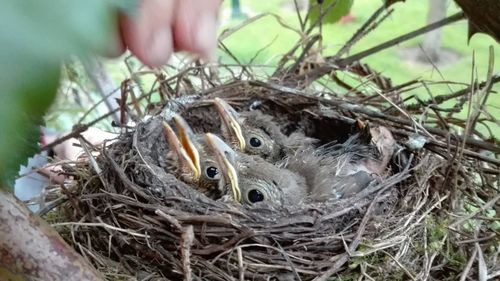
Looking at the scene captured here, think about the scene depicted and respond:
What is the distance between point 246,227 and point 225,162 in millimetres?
386

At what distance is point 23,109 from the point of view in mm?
122

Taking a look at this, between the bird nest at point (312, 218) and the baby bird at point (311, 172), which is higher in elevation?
the baby bird at point (311, 172)

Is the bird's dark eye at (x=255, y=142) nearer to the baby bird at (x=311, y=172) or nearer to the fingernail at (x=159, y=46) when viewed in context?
the baby bird at (x=311, y=172)

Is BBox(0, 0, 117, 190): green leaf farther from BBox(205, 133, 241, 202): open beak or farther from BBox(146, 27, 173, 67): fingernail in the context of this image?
BBox(205, 133, 241, 202): open beak

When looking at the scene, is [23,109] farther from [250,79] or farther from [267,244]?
[250,79]

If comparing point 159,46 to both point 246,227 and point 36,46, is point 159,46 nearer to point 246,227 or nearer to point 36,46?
point 36,46

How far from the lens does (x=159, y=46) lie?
18 cm

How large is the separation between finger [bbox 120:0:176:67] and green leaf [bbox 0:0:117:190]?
0.05 ft

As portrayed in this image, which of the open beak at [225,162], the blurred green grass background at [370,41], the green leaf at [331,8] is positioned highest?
the blurred green grass background at [370,41]

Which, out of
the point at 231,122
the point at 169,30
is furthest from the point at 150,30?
the point at 231,122

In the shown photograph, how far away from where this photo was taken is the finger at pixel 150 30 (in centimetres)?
15

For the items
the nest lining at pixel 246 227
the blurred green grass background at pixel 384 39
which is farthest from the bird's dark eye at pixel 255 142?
the nest lining at pixel 246 227

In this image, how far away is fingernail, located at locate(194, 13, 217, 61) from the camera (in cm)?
19

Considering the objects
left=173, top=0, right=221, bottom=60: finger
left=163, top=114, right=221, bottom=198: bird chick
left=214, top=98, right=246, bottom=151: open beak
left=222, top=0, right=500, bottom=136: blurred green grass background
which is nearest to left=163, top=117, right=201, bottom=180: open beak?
left=163, top=114, right=221, bottom=198: bird chick
